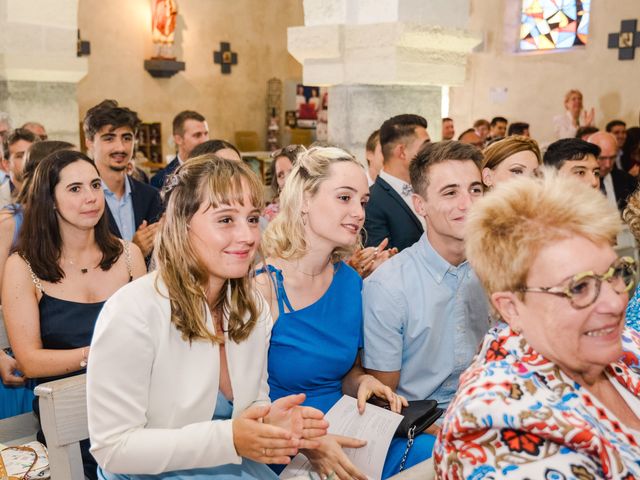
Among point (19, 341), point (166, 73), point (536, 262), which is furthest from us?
point (166, 73)

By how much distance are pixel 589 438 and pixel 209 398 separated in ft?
3.16

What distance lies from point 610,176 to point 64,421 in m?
5.32

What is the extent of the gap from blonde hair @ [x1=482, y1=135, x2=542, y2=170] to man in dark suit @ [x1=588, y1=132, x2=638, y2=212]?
2529mm

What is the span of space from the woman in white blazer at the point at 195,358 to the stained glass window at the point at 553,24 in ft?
31.0

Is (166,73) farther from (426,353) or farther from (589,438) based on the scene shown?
(589,438)

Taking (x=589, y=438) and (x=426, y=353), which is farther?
(x=426, y=353)

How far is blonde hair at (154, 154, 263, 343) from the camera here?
1780mm

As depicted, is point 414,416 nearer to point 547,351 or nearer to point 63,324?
point 547,351

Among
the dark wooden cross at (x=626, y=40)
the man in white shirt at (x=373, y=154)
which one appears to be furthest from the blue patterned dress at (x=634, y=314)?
the dark wooden cross at (x=626, y=40)

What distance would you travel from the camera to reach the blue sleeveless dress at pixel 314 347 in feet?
7.63

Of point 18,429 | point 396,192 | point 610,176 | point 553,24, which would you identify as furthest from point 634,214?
point 553,24

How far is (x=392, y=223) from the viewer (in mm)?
3785

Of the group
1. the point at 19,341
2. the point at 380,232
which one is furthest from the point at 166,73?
the point at 19,341

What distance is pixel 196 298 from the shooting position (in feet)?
5.91
